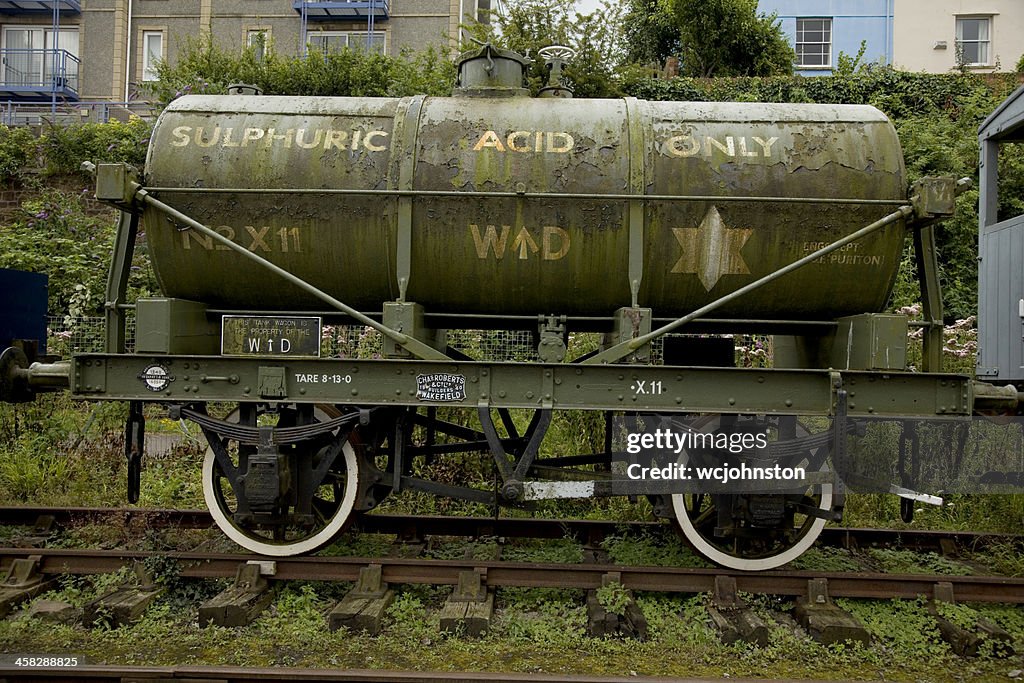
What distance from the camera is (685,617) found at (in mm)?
5137

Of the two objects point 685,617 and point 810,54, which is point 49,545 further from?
point 810,54

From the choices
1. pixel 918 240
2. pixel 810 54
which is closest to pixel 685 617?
pixel 918 240

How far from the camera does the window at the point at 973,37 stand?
869 inches

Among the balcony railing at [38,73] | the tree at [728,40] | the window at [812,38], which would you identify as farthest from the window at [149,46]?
the window at [812,38]

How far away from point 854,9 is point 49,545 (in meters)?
24.8

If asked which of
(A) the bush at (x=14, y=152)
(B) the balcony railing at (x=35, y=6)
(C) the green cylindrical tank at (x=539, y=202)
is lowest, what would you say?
(C) the green cylindrical tank at (x=539, y=202)

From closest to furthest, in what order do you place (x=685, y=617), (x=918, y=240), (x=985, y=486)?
(x=685, y=617), (x=918, y=240), (x=985, y=486)

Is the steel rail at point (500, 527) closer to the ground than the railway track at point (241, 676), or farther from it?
farther from it

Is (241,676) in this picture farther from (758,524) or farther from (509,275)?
(758,524)

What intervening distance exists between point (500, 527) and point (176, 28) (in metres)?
22.9

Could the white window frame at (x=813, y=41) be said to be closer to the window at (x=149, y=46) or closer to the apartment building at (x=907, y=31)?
the apartment building at (x=907, y=31)

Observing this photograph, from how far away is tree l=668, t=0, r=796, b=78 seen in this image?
1907 centimetres

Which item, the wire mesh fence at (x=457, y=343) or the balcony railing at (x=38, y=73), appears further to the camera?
the balcony railing at (x=38, y=73)

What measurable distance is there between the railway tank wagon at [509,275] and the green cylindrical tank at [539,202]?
16 millimetres
